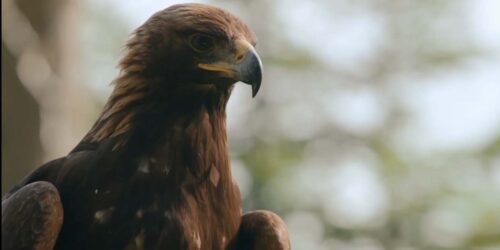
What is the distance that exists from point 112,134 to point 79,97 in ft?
22.0

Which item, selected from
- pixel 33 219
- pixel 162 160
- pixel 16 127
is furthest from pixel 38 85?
pixel 33 219

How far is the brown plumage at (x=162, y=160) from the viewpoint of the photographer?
662cm

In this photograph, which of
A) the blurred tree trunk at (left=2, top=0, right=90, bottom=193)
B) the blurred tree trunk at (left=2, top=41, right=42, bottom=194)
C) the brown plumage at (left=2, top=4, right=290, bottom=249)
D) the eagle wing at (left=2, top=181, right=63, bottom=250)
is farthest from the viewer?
the blurred tree trunk at (left=2, top=0, right=90, bottom=193)

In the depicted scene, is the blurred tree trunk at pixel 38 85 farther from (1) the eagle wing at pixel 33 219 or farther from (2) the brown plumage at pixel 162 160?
(1) the eagle wing at pixel 33 219

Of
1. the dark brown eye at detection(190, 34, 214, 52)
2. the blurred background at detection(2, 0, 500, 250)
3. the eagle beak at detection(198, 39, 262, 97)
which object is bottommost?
the blurred background at detection(2, 0, 500, 250)

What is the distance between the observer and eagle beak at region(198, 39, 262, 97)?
22.1 feet

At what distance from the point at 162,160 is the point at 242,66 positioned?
644 millimetres

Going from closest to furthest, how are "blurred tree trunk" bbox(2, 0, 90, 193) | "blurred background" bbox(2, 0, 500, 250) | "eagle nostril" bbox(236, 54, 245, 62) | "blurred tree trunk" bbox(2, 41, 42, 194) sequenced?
"eagle nostril" bbox(236, 54, 245, 62) < "blurred tree trunk" bbox(2, 41, 42, 194) < "blurred tree trunk" bbox(2, 0, 90, 193) < "blurred background" bbox(2, 0, 500, 250)

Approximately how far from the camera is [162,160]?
6.88 meters

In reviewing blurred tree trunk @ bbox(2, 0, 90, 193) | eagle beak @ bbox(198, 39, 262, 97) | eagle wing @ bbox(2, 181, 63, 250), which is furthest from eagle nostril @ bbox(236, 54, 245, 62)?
blurred tree trunk @ bbox(2, 0, 90, 193)

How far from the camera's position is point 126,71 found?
7.12 meters

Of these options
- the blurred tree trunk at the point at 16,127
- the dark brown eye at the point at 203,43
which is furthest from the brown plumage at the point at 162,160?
the blurred tree trunk at the point at 16,127

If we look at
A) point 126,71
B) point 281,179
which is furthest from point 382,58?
point 126,71

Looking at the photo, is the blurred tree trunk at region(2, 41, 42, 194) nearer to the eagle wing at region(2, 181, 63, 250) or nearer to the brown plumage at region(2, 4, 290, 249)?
the brown plumage at region(2, 4, 290, 249)
